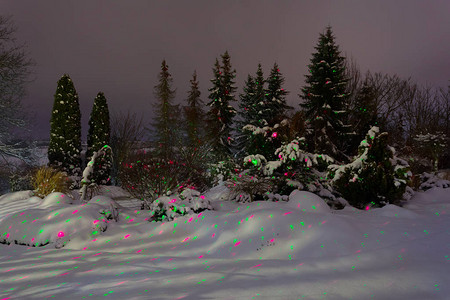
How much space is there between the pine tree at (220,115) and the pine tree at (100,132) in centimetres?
853

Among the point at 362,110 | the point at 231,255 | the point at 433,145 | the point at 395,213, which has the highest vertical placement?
the point at 362,110

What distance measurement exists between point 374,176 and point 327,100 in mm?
9872

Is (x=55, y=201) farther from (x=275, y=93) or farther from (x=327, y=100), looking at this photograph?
(x=275, y=93)

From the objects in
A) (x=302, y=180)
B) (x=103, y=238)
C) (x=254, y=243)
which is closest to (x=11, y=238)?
(x=103, y=238)

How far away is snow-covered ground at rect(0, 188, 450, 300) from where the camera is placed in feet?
10.1

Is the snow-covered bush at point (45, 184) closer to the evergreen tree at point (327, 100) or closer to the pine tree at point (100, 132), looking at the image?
the pine tree at point (100, 132)

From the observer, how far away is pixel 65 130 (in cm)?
1773

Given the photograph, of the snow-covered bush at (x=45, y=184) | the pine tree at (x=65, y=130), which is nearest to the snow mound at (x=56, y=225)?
the snow-covered bush at (x=45, y=184)

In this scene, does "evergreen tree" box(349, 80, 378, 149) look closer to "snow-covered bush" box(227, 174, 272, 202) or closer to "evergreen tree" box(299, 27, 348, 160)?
"evergreen tree" box(299, 27, 348, 160)

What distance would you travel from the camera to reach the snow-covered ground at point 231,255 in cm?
307

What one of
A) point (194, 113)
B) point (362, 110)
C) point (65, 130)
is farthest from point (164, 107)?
point (362, 110)

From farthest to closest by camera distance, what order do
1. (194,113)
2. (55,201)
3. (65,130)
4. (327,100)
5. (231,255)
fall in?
(194,113)
(65,130)
(327,100)
(55,201)
(231,255)

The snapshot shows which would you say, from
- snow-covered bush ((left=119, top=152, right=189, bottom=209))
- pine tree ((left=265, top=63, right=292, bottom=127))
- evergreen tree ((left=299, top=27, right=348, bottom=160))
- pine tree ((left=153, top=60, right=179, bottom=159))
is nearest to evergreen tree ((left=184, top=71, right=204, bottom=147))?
pine tree ((left=153, top=60, right=179, bottom=159))

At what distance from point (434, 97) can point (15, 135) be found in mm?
34995
